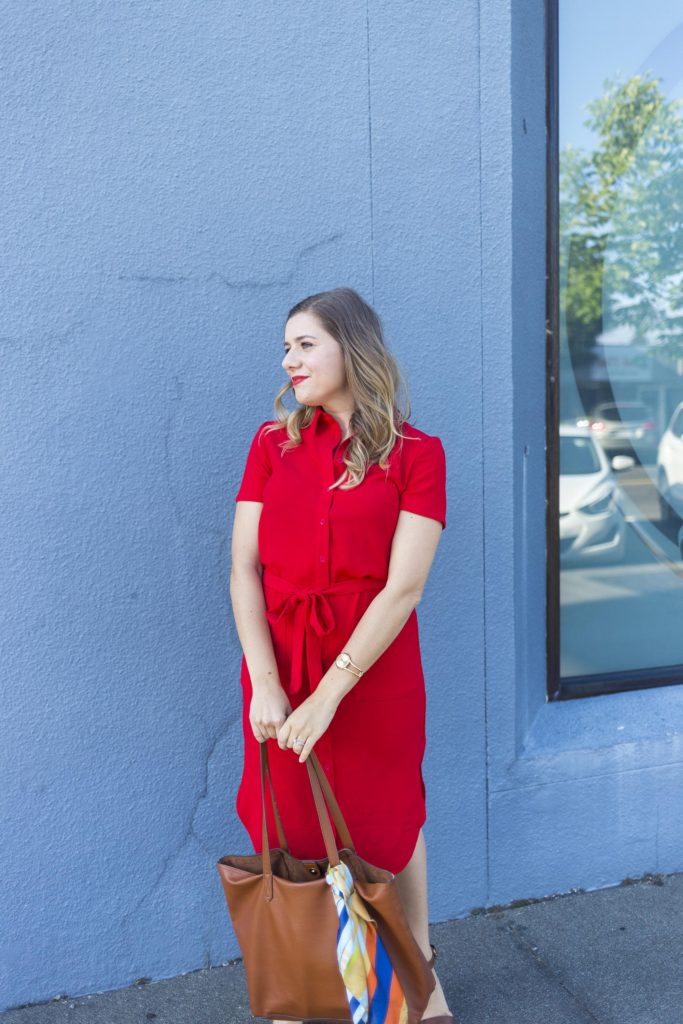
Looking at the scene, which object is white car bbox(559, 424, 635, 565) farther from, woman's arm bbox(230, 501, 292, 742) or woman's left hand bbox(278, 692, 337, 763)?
woman's left hand bbox(278, 692, 337, 763)

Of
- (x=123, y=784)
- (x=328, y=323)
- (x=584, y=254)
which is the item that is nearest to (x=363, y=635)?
(x=328, y=323)

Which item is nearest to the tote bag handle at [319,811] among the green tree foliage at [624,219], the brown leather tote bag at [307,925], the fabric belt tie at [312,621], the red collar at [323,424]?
the brown leather tote bag at [307,925]

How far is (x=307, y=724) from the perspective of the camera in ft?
6.75

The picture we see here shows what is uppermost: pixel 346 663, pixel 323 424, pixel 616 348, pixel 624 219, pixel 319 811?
pixel 624 219

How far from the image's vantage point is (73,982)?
9.05 ft

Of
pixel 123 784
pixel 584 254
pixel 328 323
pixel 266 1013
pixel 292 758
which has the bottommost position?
pixel 266 1013

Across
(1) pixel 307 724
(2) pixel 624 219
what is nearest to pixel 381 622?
(1) pixel 307 724

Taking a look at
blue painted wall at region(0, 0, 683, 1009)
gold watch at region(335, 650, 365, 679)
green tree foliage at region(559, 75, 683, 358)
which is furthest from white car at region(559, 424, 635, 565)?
gold watch at region(335, 650, 365, 679)

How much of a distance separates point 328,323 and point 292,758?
1030 mm

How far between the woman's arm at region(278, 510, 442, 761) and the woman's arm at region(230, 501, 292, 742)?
56mm

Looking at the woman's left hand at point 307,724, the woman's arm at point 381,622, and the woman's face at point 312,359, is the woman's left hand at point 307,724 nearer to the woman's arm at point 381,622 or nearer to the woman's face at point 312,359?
the woman's arm at point 381,622

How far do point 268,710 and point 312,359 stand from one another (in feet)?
2.64

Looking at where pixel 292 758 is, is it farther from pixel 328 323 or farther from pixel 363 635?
pixel 328 323

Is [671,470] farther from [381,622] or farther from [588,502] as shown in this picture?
[381,622]
